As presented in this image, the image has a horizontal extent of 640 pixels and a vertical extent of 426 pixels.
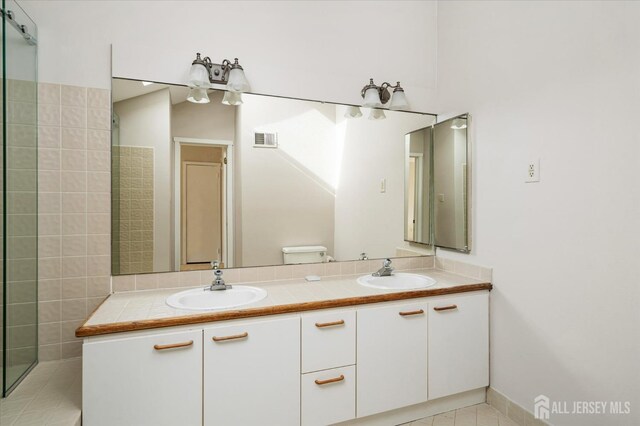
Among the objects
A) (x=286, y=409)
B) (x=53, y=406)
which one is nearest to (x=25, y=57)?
(x=53, y=406)

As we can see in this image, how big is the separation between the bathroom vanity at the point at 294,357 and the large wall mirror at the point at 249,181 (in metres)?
0.28

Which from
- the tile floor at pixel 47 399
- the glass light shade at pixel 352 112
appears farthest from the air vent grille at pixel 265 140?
the tile floor at pixel 47 399

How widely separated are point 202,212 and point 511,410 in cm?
210

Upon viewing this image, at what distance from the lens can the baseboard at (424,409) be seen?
6.00ft

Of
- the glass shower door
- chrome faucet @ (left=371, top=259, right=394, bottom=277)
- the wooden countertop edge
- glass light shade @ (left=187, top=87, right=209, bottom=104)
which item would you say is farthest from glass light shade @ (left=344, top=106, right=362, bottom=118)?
the glass shower door

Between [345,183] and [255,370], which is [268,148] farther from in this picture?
[255,370]

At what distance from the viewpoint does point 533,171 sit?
1.80 m

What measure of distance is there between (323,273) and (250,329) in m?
0.78

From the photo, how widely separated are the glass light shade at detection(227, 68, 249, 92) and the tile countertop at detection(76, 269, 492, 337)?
3.76 ft

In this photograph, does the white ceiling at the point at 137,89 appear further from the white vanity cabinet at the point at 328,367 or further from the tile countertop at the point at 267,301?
the white vanity cabinet at the point at 328,367

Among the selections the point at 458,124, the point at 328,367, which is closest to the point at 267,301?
the point at 328,367

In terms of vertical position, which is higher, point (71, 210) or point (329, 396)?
point (71, 210)

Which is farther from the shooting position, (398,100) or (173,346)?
(398,100)

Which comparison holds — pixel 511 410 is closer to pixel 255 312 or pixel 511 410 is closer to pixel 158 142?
pixel 255 312
